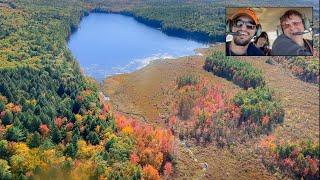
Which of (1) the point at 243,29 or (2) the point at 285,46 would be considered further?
(2) the point at 285,46

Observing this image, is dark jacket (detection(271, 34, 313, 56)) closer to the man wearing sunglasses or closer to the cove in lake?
the man wearing sunglasses

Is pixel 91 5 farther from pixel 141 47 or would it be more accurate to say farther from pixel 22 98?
pixel 22 98

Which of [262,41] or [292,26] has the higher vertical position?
[292,26]

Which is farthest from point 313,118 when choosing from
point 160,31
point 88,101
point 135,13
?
point 135,13

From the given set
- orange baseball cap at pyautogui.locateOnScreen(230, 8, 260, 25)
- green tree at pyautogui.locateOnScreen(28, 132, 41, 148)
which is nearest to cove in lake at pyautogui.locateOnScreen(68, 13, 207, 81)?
green tree at pyautogui.locateOnScreen(28, 132, 41, 148)

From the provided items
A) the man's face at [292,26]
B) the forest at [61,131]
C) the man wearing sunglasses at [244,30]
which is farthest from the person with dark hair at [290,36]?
the forest at [61,131]

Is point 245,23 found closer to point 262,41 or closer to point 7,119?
point 262,41
